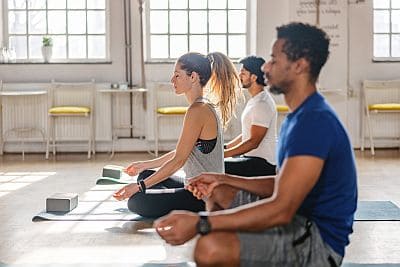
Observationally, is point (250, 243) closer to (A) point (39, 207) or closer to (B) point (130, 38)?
(A) point (39, 207)

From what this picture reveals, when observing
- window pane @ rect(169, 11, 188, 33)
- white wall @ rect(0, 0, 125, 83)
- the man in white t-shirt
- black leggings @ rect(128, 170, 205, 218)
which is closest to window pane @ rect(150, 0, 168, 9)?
window pane @ rect(169, 11, 188, 33)

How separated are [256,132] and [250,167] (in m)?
0.28

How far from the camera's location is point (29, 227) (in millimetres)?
5137

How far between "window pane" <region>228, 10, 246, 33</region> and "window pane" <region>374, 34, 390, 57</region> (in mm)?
1687

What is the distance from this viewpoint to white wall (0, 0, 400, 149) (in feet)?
31.3

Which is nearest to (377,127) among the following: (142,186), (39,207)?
(39,207)

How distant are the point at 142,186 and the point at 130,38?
17.2ft

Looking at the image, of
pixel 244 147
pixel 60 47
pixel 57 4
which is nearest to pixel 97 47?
pixel 60 47

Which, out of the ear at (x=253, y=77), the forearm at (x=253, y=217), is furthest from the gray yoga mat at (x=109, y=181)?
the forearm at (x=253, y=217)

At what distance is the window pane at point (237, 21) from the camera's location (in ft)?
32.7

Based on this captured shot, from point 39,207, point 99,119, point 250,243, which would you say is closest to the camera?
point 250,243

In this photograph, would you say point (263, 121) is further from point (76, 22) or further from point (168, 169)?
point (76, 22)

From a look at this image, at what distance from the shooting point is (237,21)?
393 inches

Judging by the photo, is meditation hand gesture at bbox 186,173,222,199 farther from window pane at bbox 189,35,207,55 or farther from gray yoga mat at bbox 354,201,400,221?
window pane at bbox 189,35,207,55
